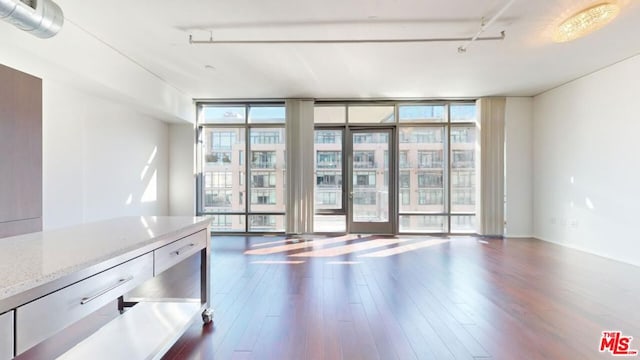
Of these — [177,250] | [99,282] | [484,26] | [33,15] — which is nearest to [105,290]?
[99,282]

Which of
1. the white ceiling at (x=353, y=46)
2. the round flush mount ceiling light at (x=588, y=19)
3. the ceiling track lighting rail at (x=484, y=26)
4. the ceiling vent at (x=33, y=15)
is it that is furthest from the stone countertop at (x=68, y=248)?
the round flush mount ceiling light at (x=588, y=19)

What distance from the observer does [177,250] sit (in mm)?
2045

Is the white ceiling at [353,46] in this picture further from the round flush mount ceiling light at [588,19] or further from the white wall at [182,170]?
the white wall at [182,170]

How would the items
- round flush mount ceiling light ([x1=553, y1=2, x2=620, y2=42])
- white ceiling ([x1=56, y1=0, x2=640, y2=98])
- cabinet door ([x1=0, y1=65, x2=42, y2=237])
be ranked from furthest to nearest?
1. white ceiling ([x1=56, y1=0, x2=640, y2=98])
2. round flush mount ceiling light ([x1=553, y1=2, x2=620, y2=42])
3. cabinet door ([x1=0, y1=65, x2=42, y2=237])

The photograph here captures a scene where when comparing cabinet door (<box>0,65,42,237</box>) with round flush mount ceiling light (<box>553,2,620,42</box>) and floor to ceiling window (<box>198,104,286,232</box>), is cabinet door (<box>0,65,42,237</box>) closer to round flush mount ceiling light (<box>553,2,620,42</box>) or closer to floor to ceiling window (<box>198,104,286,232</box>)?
floor to ceiling window (<box>198,104,286,232</box>)

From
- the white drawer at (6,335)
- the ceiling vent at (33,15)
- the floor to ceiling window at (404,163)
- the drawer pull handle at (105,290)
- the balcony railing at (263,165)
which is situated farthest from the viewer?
the balcony railing at (263,165)

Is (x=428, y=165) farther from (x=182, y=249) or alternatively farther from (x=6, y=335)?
(x=6, y=335)

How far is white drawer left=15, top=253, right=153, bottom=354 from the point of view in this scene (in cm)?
99

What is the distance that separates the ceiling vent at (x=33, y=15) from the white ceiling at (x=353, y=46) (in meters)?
0.52

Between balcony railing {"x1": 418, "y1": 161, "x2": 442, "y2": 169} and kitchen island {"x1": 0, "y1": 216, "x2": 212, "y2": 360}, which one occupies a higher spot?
balcony railing {"x1": 418, "y1": 161, "x2": 442, "y2": 169}

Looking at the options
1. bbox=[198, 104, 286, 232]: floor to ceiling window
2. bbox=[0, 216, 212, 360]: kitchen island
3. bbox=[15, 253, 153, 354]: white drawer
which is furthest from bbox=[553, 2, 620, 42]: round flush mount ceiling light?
bbox=[198, 104, 286, 232]: floor to ceiling window

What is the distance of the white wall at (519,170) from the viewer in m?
6.02

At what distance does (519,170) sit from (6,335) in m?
7.23

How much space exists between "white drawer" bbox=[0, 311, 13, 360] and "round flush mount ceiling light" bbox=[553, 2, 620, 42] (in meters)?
4.61
